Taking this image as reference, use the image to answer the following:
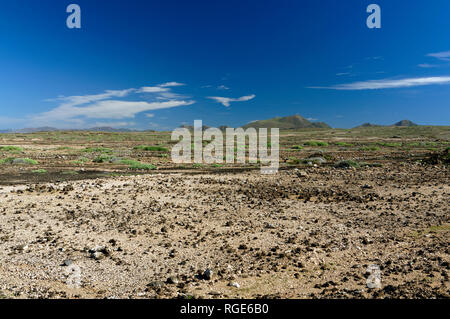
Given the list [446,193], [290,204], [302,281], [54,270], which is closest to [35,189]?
[54,270]

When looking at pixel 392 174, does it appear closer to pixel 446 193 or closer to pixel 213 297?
pixel 446 193

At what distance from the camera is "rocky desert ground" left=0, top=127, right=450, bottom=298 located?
18.4 feet

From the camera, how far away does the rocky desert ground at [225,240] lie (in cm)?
561

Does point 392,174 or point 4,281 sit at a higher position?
point 392,174

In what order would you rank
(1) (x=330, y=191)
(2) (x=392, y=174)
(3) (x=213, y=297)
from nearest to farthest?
1. (3) (x=213, y=297)
2. (1) (x=330, y=191)
3. (2) (x=392, y=174)

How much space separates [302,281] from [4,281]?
5.83 m

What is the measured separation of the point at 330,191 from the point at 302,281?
851cm

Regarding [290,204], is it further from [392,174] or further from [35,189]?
[35,189]

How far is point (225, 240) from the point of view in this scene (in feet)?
26.3

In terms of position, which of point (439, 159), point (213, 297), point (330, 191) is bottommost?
point (213, 297)

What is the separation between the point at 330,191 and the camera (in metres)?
13.6

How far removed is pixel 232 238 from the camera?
8195 mm
